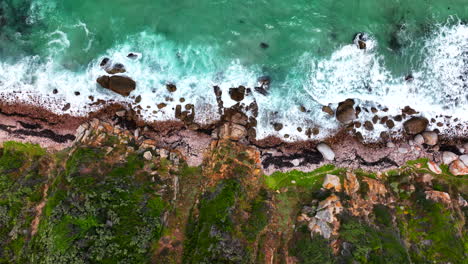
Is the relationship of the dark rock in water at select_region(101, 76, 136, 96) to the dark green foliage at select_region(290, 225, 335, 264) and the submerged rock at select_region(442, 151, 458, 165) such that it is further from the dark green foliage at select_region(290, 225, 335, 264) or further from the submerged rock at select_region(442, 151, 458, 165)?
the submerged rock at select_region(442, 151, 458, 165)

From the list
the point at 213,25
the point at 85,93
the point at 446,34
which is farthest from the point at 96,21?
the point at 446,34

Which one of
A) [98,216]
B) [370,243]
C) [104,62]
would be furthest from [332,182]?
[104,62]

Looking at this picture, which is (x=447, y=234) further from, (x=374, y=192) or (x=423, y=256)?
(x=374, y=192)

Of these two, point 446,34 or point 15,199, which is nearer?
point 15,199

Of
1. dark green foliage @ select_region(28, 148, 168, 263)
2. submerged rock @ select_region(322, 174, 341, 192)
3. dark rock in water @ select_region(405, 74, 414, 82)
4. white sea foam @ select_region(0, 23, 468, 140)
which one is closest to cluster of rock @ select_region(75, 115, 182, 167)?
dark green foliage @ select_region(28, 148, 168, 263)

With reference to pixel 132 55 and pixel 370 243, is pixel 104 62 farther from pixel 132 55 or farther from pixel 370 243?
pixel 370 243

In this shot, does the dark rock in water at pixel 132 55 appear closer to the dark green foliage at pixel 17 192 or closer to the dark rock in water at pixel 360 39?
the dark green foliage at pixel 17 192

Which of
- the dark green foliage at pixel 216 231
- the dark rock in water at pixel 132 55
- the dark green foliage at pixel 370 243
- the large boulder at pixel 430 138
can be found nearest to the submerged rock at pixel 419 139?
the large boulder at pixel 430 138
